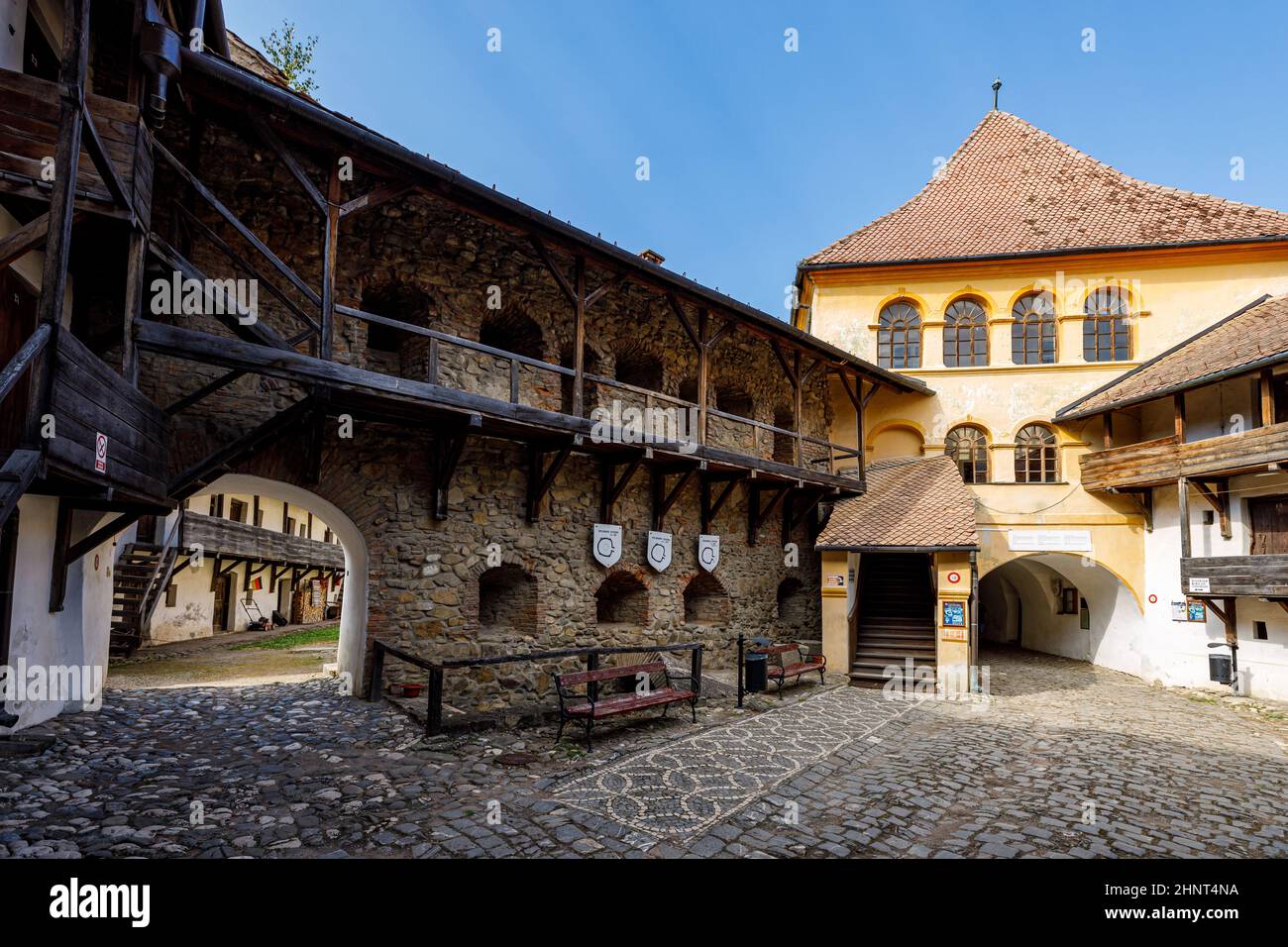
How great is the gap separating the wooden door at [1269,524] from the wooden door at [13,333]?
686 inches

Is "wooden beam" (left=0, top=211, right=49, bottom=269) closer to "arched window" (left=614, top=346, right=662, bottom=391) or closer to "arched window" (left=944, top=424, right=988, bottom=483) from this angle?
"arched window" (left=614, top=346, right=662, bottom=391)

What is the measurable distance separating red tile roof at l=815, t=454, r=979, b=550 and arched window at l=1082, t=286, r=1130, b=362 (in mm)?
4707

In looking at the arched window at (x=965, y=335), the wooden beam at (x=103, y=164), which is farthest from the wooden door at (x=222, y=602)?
the arched window at (x=965, y=335)

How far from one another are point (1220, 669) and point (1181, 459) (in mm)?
4052

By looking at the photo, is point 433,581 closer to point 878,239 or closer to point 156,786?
point 156,786

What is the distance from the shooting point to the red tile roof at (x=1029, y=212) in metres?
17.3

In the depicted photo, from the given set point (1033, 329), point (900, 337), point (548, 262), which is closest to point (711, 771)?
point (548, 262)

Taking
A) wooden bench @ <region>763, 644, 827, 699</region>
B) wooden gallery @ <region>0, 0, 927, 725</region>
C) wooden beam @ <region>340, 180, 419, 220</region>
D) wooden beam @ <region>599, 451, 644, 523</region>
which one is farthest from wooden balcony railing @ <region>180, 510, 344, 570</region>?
wooden bench @ <region>763, 644, 827, 699</region>

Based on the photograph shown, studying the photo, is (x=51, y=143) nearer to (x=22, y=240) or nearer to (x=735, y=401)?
(x=22, y=240)

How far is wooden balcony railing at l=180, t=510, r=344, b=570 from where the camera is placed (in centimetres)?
A: 1764

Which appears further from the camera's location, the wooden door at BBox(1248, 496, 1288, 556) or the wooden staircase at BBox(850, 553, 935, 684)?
the wooden staircase at BBox(850, 553, 935, 684)

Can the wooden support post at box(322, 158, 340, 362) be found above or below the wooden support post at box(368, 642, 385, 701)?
above

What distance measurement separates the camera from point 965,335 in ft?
59.5

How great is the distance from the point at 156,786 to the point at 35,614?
267cm
